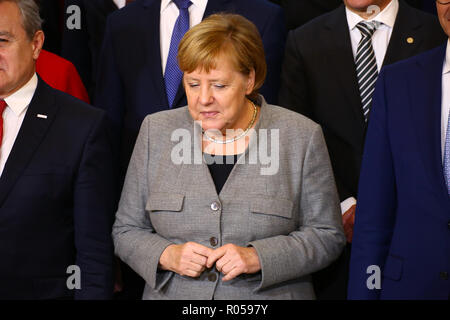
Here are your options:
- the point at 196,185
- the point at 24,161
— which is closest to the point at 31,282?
the point at 24,161

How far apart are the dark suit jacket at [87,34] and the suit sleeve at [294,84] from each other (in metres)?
0.91

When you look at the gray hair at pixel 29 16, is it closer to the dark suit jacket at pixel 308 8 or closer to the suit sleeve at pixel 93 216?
the suit sleeve at pixel 93 216

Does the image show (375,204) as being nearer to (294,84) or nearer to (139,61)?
(294,84)

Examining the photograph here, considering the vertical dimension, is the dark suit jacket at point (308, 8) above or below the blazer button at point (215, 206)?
above

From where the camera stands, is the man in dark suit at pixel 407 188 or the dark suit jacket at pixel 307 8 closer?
the man in dark suit at pixel 407 188

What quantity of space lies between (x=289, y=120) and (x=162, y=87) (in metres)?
0.65

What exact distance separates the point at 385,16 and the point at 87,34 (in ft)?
4.59

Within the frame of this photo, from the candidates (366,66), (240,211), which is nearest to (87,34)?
(366,66)

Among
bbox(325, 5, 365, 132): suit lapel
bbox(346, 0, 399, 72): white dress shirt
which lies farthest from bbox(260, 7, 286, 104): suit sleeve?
bbox(346, 0, 399, 72): white dress shirt

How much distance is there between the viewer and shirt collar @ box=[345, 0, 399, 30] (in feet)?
10.3

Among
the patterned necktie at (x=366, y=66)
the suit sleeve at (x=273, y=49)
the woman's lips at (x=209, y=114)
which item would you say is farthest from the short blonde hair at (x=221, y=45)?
the patterned necktie at (x=366, y=66)

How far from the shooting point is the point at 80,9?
11.8 ft

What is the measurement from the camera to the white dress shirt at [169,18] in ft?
10.6

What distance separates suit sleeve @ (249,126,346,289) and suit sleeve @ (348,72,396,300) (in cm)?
13
